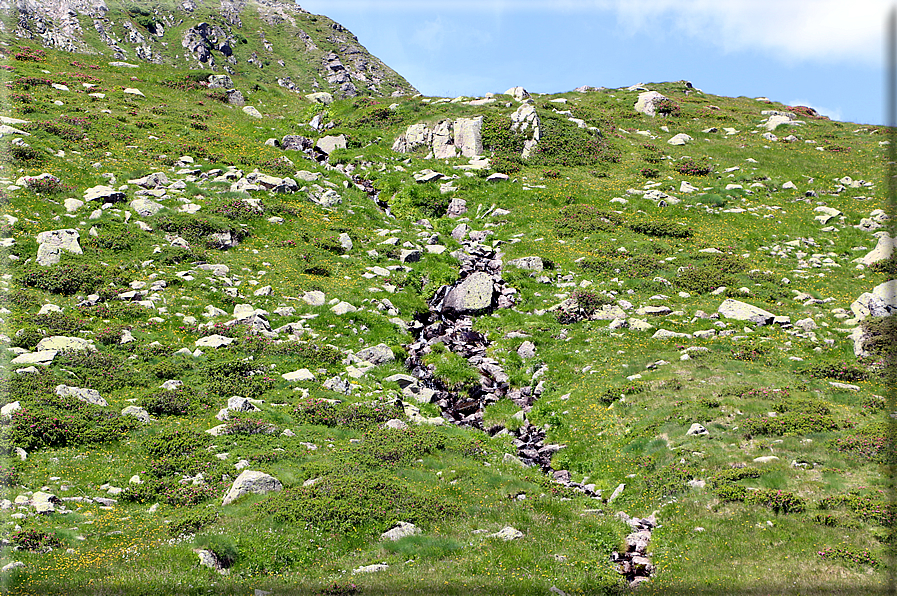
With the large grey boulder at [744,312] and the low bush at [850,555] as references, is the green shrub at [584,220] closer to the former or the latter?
the large grey boulder at [744,312]

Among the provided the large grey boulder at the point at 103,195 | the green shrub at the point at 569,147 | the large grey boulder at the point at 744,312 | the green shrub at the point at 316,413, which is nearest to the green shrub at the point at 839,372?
the large grey boulder at the point at 744,312

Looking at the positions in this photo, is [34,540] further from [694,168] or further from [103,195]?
[694,168]

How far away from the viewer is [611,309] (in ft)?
84.7

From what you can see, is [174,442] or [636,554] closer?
[636,554]

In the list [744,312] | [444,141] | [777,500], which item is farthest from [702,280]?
[444,141]

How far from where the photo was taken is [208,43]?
585 ft

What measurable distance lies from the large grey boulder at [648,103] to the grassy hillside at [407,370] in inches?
558

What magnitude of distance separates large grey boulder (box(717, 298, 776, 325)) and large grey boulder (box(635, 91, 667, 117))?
38.1 metres

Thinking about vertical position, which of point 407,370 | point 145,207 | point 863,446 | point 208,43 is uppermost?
point 208,43

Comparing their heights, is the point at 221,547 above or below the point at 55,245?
below

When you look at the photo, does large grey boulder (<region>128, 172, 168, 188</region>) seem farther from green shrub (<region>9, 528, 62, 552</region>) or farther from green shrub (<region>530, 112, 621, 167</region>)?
green shrub (<region>530, 112, 621, 167</region>)

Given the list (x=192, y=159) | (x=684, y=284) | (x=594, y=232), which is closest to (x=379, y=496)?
(x=684, y=284)

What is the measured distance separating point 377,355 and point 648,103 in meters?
49.0

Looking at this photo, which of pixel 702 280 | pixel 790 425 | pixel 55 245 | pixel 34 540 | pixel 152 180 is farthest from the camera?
pixel 152 180
